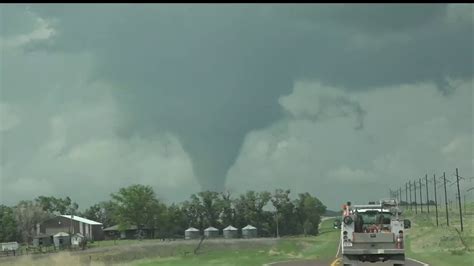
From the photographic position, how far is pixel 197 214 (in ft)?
390

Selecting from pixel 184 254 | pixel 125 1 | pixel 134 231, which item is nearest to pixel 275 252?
pixel 184 254

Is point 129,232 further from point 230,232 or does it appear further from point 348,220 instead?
point 348,220

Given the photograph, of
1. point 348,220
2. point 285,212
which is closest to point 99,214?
point 285,212

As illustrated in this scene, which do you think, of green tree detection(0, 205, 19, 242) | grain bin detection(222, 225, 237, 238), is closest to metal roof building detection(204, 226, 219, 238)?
grain bin detection(222, 225, 237, 238)

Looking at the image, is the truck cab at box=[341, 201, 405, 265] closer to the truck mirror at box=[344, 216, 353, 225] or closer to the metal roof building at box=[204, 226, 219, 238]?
the truck mirror at box=[344, 216, 353, 225]

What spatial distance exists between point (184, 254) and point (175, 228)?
6120 centimetres

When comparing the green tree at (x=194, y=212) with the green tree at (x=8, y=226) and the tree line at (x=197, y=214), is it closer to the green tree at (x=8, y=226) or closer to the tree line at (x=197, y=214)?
the tree line at (x=197, y=214)

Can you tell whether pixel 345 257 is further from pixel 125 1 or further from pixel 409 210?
pixel 409 210

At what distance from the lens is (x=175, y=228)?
11444cm

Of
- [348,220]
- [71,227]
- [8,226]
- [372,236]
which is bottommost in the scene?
[71,227]

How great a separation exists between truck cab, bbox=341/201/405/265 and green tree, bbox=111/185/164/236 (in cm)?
8712

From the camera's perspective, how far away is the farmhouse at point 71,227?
12648cm

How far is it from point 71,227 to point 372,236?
10796cm

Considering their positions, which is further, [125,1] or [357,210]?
[357,210]
